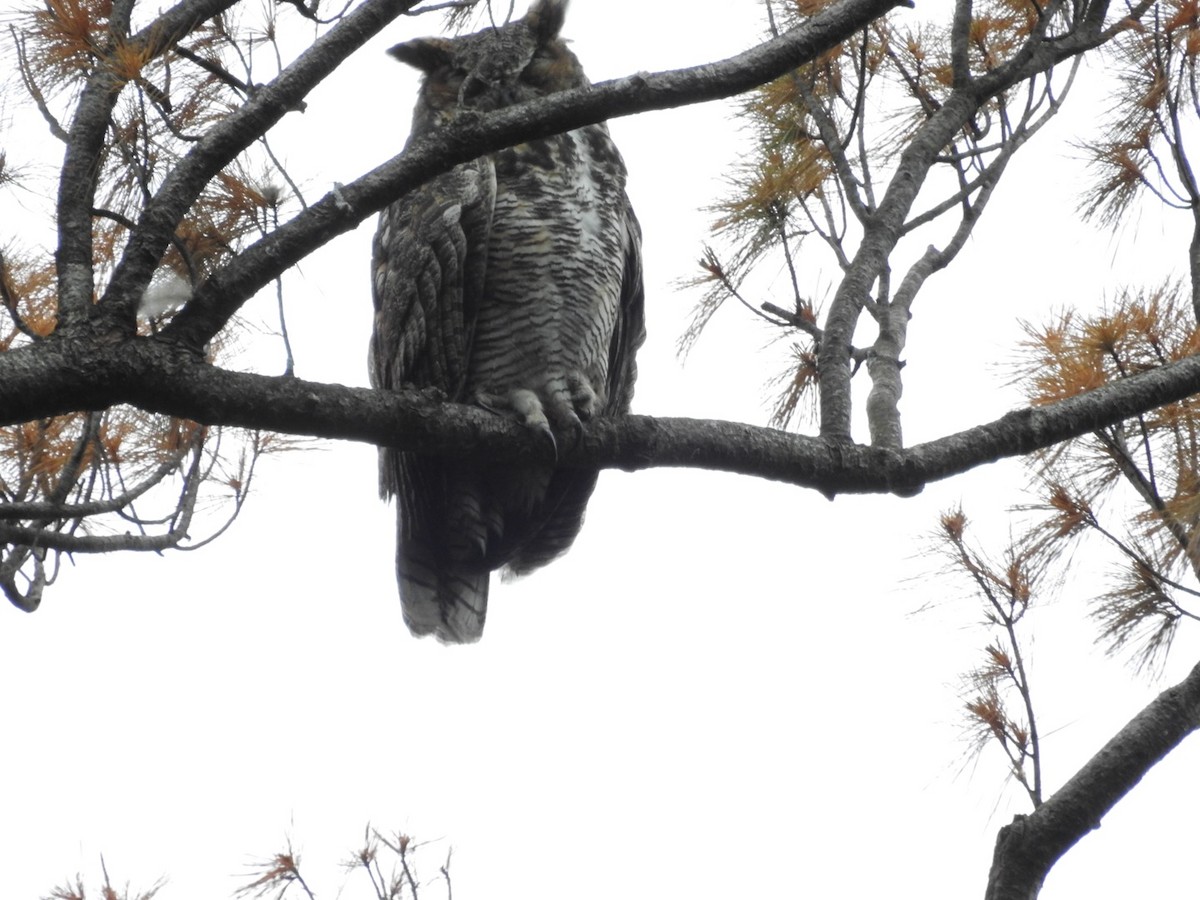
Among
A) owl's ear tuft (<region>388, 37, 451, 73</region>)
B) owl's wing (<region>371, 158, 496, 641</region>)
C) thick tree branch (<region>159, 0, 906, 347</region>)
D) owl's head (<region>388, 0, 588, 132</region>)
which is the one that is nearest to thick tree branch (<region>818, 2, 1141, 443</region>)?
thick tree branch (<region>159, 0, 906, 347</region>)

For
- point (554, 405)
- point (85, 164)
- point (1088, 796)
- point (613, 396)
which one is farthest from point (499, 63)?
point (1088, 796)

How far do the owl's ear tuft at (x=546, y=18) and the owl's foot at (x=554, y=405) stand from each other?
1.09m

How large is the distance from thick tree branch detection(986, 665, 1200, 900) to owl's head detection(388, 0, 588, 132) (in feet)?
6.57

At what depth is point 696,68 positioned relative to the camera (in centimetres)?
191

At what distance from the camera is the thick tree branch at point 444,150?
1.82 m

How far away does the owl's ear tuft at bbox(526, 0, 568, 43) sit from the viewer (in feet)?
11.9

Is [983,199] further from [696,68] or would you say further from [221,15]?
[221,15]

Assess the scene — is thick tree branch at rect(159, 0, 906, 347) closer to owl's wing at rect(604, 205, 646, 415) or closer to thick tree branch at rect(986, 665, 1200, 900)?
thick tree branch at rect(986, 665, 1200, 900)

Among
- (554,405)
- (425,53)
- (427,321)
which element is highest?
(425,53)

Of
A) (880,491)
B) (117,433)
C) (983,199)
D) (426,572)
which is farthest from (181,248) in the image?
(983,199)

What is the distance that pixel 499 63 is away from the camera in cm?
346

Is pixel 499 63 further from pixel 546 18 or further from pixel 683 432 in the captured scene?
pixel 683 432

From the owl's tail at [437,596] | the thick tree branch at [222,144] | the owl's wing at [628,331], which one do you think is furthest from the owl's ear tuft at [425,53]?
the thick tree branch at [222,144]

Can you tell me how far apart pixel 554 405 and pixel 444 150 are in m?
1.07
